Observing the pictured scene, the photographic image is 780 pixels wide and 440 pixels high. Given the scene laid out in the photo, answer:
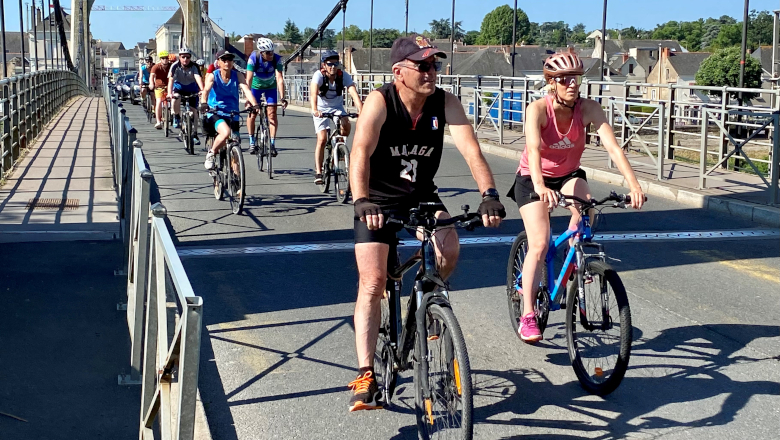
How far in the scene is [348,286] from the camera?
306 inches

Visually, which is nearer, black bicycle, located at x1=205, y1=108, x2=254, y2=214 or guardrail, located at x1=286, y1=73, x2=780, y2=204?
black bicycle, located at x1=205, y1=108, x2=254, y2=214

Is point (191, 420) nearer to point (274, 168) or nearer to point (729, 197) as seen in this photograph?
point (729, 197)

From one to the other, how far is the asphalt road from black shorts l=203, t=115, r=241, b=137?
1.22m

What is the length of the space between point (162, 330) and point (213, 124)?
8.32 m

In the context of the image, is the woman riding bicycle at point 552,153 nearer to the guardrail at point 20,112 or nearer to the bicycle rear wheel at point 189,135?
the guardrail at point 20,112

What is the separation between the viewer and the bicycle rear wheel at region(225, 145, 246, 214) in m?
11.2

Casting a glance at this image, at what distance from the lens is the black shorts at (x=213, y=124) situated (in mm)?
11883

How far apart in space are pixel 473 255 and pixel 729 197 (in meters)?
5.06

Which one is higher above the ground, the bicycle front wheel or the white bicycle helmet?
the white bicycle helmet

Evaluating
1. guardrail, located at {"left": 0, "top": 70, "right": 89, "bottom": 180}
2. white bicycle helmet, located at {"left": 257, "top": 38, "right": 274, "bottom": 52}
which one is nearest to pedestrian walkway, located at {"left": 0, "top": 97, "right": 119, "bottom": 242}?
guardrail, located at {"left": 0, "top": 70, "right": 89, "bottom": 180}

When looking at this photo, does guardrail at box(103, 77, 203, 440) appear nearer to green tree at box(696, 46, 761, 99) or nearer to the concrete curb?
the concrete curb

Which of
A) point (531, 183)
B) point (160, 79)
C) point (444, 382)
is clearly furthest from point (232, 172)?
point (160, 79)

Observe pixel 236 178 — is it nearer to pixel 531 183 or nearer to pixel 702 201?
pixel 702 201

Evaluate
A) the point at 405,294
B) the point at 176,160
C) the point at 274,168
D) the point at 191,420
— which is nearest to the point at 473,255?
the point at 405,294
